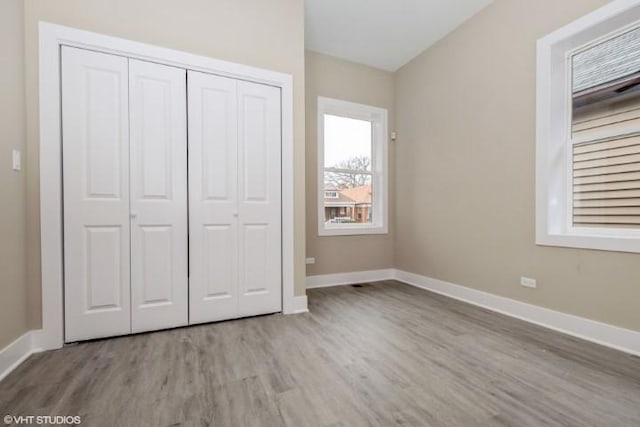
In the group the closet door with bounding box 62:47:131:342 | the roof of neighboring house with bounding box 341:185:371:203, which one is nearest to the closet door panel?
the closet door with bounding box 62:47:131:342

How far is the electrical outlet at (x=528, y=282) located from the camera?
8.07 ft

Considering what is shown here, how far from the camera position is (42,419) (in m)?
1.28

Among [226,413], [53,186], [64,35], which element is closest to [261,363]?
[226,413]

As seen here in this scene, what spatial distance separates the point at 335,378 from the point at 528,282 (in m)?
1.99

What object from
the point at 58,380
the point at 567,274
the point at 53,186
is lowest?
the point at 58,380

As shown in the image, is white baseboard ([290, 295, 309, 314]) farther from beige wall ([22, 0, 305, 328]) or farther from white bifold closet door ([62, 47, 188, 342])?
white bifold closet door ([62, 47, 188, 342])

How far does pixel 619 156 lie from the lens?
2.13 m

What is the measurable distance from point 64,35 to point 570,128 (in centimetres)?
394

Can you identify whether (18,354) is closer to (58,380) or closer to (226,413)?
(58,380)

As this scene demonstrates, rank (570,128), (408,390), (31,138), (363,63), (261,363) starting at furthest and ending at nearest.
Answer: (363,63), (570,128), (31,138), (261,363), (408,390)

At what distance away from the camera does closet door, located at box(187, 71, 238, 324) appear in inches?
92.9

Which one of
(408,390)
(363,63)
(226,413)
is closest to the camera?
(226,413)

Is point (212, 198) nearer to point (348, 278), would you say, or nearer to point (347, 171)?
point (347, 171)

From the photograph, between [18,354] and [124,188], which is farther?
[124,188]
